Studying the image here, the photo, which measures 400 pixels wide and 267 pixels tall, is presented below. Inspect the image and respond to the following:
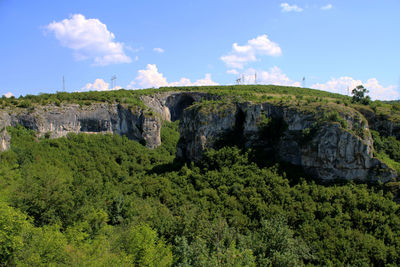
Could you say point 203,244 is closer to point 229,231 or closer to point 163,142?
point 229,231

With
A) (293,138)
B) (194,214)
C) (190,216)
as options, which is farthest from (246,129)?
(190,216)

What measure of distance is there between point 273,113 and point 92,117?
38782 millimetres

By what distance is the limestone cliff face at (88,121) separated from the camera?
47.1 m

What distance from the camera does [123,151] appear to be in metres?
55.6

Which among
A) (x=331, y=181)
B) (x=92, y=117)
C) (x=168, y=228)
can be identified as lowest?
(x=168, y=228)

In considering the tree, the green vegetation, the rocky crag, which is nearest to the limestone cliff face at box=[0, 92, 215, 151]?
the rocky crag

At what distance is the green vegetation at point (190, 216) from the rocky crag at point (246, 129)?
2125mm

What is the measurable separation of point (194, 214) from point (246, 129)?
65.2 ft

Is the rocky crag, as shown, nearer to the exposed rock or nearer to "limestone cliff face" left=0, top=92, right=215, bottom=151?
"limestone cliff face" left=0, top=92, right=215, bottom=151

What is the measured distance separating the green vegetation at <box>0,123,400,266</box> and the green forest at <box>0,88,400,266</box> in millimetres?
106

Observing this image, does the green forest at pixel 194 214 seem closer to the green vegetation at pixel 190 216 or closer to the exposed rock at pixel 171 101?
the green vegetation at pixel 190 216

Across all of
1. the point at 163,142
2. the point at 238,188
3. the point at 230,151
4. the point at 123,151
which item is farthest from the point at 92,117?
the point at 238,188

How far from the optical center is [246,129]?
140 feet

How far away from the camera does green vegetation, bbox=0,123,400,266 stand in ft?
65.0
